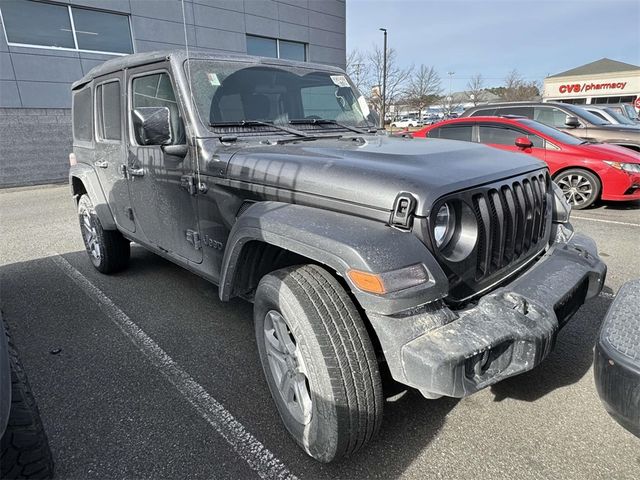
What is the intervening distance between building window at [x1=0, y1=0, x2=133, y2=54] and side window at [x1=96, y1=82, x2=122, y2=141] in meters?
10.1

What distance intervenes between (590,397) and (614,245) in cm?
349

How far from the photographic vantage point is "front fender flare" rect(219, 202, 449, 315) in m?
1.64

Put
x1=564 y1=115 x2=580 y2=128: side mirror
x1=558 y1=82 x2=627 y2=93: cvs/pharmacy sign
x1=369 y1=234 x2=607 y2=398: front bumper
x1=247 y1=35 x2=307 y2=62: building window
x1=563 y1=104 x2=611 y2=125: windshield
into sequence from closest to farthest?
x1=369 y1=234 x2=607 y2=398: front bumper
x1=564 y1=115 x2=580 y2=128: side mirror
x1=563 y1=104 x2=611 y2=125: windshield
x1=247 y1=35 x2=307 y2=62: building window
x1=558 y1=82 x2=627 y2=93: cvs/pharmacy sign

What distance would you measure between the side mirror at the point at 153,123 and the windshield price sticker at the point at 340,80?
1.63m

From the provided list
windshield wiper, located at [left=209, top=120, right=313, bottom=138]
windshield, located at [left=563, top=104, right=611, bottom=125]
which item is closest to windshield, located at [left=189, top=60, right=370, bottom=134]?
windshield wiper, located at [left=209, top=120, right=313, bottom=138]

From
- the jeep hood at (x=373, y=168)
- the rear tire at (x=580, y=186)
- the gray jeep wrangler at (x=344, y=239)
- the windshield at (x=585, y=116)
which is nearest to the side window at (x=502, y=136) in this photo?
the rear tire at (x=580, y=186)

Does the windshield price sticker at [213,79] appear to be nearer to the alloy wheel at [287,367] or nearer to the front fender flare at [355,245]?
the front fender flare at [355,245]

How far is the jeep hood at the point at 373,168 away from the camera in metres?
1.85

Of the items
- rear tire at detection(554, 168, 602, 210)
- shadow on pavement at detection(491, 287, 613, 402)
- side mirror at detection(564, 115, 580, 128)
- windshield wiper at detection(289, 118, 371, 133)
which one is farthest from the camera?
side mirror at detection(564, 115, 580, 128)

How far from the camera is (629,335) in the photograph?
1607 mm

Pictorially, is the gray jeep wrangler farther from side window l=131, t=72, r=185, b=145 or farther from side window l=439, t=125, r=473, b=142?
side window l=439, t=125, r=473, b=142

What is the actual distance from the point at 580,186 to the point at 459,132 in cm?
233

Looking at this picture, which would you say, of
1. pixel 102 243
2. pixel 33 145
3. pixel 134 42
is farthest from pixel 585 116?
pixel 33 145

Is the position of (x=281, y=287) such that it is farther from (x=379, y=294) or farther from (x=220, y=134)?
(x=220, y=134)
